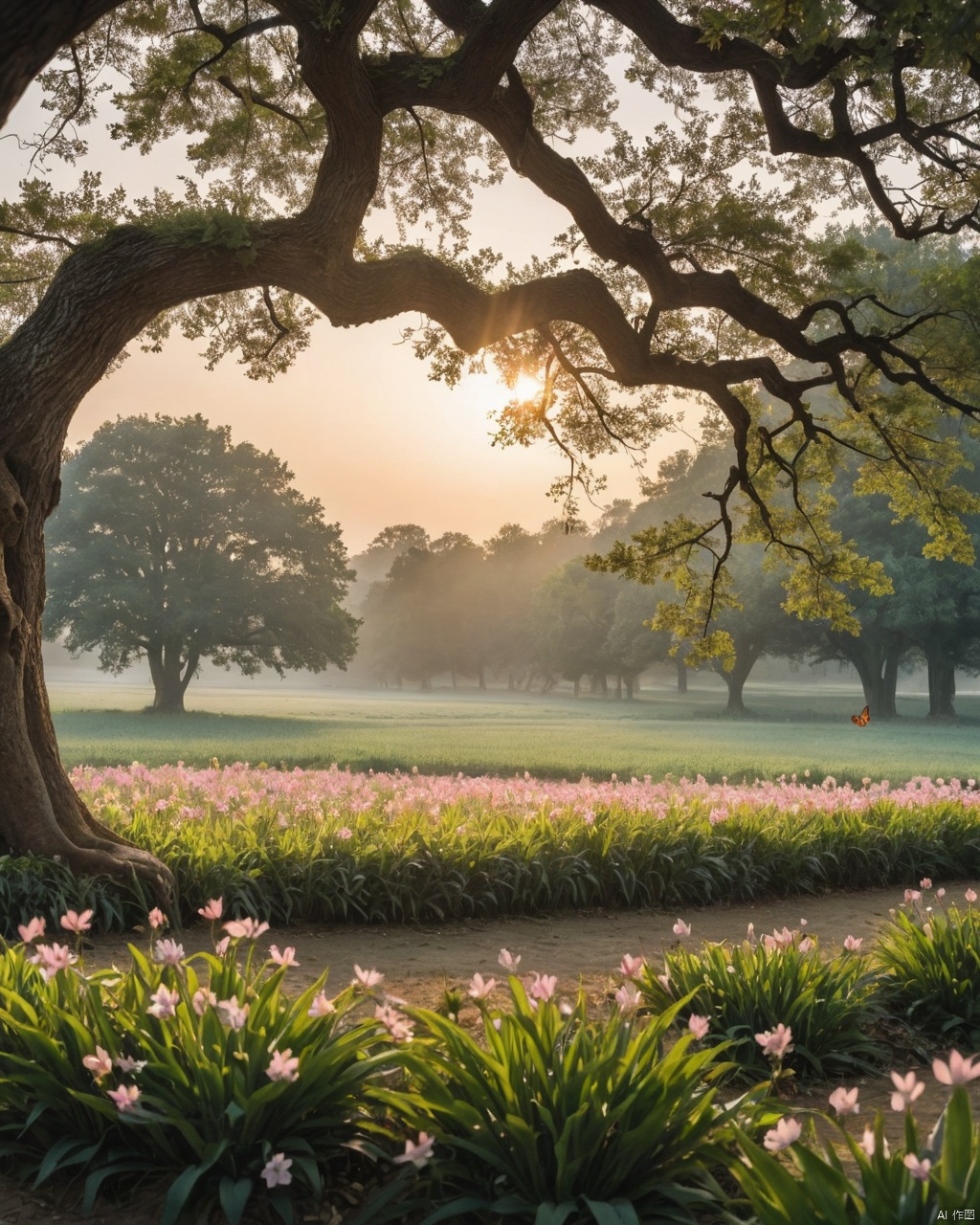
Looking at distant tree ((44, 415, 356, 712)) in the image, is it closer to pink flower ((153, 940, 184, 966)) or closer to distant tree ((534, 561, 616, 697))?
distant tree ((534, 561, 616, 697))

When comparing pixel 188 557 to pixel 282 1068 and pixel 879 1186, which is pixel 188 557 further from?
pixel 879 1186

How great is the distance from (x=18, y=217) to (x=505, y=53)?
476cm

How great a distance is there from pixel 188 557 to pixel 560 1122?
115 ft

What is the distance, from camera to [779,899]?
33.2 feet

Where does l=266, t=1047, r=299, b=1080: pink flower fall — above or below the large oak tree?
below

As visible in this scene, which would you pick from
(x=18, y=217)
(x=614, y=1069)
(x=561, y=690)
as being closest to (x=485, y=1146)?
(x=614, y=1069)

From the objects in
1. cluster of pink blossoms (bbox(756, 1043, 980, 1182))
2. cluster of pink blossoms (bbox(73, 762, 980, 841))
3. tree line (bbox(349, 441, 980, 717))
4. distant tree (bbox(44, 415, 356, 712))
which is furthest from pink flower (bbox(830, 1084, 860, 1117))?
distant tree (bbox(44, 415, 356, 712))

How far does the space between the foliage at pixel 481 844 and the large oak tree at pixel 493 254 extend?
78cm

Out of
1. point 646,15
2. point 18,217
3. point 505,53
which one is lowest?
point 18,217

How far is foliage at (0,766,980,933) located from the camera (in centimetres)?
809

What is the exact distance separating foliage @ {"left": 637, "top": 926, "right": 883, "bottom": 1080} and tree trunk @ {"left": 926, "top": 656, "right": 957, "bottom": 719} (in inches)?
1502

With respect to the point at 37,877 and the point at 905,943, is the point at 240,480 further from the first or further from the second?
the point at 905,943

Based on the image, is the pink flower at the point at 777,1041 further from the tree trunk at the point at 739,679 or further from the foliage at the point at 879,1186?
the tree trunk at the point at 739,679

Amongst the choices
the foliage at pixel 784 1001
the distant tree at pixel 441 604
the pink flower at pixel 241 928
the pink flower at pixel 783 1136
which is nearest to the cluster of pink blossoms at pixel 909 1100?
the pink flower at pixel 783 1136
